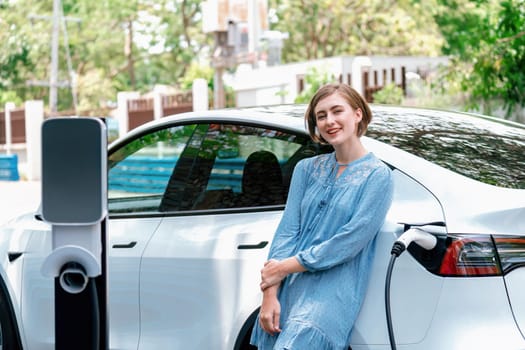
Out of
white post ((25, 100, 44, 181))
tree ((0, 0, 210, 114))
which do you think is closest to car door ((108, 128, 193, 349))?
white post ((25, 100, 44, 181))

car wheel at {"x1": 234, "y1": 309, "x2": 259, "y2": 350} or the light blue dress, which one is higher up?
the light blue dress

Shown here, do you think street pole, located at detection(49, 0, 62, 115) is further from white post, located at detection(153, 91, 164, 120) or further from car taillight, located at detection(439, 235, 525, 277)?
car taillight, located at detection(439, 235, 525, 277)

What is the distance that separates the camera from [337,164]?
341 centimetres

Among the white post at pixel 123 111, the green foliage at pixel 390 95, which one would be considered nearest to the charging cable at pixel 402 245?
the green foliage at pixel 390 95

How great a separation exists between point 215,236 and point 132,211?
0.91 m

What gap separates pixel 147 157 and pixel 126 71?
6027 cm

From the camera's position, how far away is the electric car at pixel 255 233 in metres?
3.18

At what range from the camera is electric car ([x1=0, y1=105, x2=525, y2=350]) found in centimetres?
318

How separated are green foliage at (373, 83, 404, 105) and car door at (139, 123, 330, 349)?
1767cm

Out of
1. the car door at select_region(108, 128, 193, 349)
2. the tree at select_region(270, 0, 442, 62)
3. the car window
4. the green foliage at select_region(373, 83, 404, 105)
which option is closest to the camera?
the car window

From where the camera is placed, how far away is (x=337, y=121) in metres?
3.34

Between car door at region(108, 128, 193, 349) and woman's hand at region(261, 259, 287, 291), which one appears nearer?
woman's hand at region(261, 259, 287, 291)

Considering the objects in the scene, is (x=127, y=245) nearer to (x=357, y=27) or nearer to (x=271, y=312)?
(x=271, y=312)

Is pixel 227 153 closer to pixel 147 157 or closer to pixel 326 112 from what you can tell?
pixel 147 157
